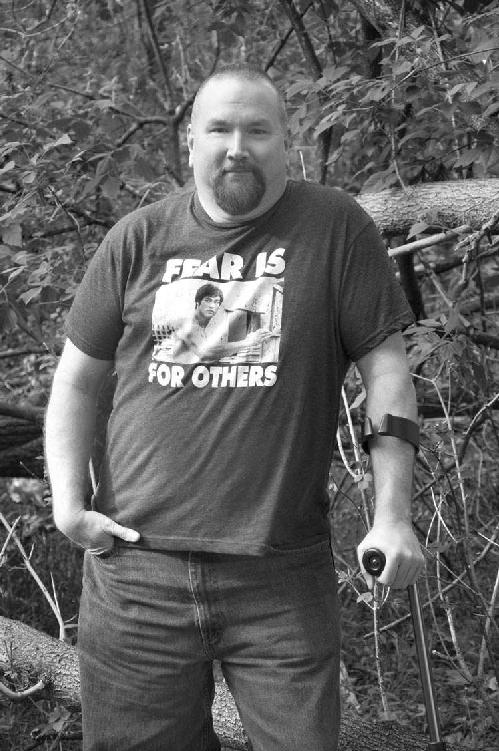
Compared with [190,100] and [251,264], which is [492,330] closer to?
[251,264]

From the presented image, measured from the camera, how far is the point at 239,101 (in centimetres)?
226

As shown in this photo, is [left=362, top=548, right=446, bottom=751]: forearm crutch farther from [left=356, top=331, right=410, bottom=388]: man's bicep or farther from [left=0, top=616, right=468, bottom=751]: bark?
[left=0, top=616, right=468, bottom=751]: bark

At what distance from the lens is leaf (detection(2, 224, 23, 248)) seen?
3.91 metres

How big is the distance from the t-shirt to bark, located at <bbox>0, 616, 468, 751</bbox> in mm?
937

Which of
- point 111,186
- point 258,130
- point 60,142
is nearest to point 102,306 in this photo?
point 258,130

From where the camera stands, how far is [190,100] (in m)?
5.84

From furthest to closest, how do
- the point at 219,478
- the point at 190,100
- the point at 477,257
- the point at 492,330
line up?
the point at 190,100 < the point at 492,330 < the point at 477,257 < the point at 219,478

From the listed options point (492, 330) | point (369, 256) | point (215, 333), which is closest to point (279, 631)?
point (215, 333)

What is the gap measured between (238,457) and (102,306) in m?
0.47

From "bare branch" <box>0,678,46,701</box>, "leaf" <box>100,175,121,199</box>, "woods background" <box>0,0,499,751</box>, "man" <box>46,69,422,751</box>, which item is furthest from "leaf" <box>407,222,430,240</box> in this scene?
"bare branch" <box>0,678,46,701</box>

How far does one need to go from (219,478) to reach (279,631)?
0.34 metres

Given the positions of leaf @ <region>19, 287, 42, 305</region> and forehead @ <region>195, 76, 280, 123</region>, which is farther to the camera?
leaf @ <region>19, 287, 42, 305</region>

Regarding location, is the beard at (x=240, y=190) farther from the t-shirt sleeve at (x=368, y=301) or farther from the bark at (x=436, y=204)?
the bark at (x=436, y=204)

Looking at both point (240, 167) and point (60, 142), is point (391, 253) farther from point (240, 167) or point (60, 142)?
point (240, 167)
